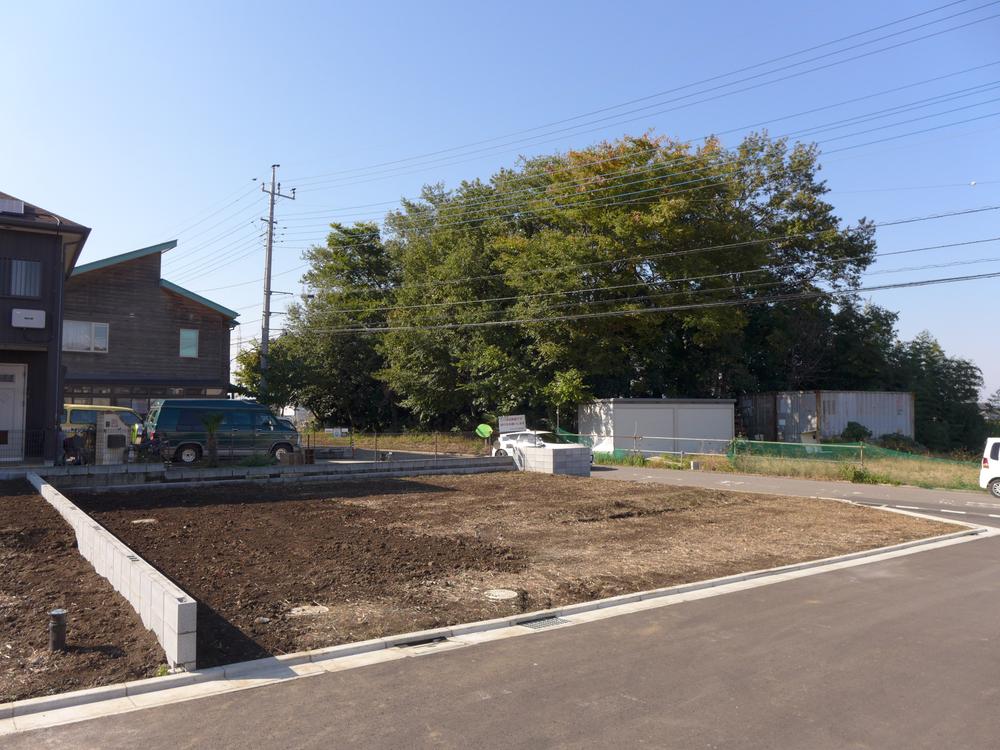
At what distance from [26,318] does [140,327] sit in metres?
16.3

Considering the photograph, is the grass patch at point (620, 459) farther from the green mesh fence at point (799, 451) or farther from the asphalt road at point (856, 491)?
the green mesh fence at point (799, 451)

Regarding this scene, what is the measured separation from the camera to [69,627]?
693 centimetres

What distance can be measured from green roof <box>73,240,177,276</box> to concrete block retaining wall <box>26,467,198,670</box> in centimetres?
2680

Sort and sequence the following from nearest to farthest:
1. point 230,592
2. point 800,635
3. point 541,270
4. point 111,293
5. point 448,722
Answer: point 448,722 → point 800,635 → point 230,592 → point 111,293 → point 541,270

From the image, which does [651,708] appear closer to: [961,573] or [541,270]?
[961,573]

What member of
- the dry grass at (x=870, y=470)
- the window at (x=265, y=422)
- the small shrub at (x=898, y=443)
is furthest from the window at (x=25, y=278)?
the small shrub at (x=898, y=443)

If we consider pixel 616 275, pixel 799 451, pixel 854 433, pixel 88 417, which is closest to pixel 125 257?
pixel 88 417

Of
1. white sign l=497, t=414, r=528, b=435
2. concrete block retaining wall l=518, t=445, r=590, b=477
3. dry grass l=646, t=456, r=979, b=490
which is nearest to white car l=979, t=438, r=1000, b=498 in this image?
dry grass l=646, t=456, r=979, b=490

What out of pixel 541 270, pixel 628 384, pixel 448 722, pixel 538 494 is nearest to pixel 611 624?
pixel 448 722

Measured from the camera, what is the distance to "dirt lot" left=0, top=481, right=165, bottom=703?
233 inches

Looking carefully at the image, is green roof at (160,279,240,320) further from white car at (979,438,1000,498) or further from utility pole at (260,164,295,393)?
white car at (979,438,1000,498)

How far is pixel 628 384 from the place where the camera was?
140 feet

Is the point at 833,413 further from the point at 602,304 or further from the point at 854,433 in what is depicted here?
the point at 602,304

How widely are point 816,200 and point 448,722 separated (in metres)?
45.9
